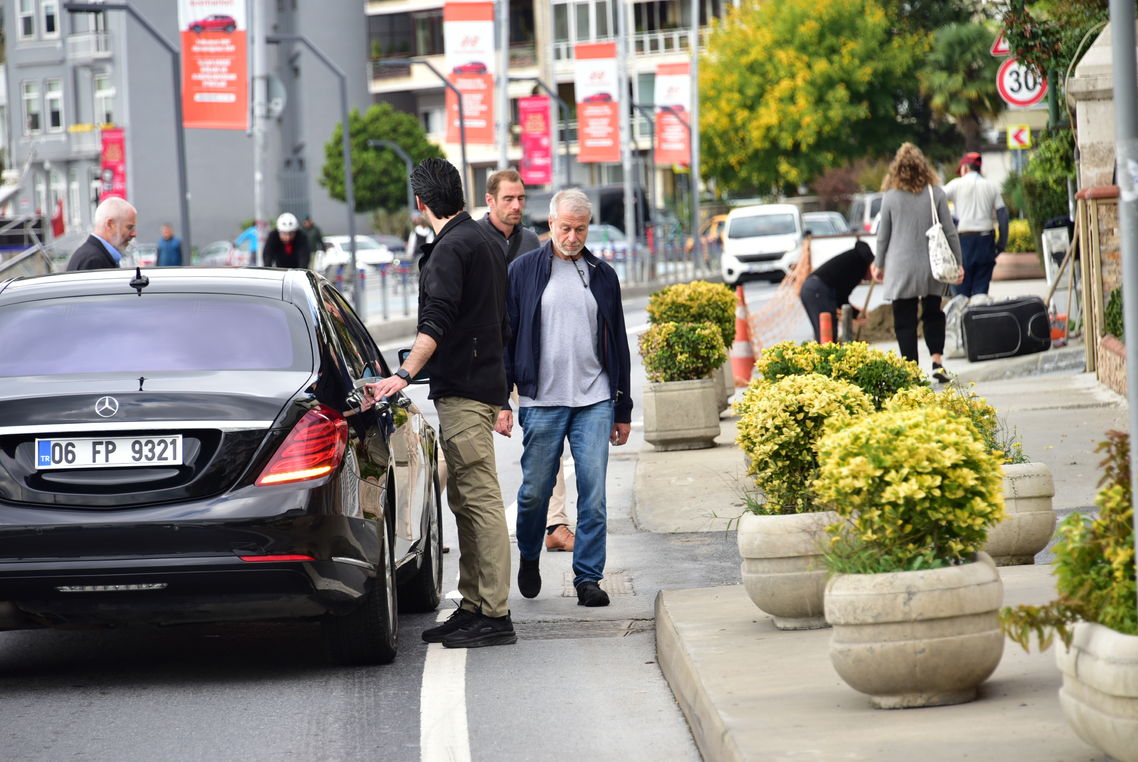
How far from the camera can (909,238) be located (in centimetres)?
1403

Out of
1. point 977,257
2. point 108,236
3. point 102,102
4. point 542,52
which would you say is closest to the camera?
point 108,236

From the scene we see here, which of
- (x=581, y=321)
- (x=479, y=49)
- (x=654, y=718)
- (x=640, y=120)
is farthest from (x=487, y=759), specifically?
(x=640, y=120)

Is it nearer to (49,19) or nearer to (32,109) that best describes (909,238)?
(49,19)

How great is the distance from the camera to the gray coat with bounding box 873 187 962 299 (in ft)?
46.0

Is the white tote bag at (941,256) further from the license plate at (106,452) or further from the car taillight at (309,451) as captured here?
the license plate at (106,452)

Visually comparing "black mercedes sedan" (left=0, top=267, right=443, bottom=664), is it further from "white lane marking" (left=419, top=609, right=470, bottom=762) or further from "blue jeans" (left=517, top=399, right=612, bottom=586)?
"blue jeans" (left=517, top=399, right=612, bottom=586)

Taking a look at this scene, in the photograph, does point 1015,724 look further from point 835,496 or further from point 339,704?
point 339,704

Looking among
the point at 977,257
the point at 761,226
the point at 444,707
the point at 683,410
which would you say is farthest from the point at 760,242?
the point at 444,707

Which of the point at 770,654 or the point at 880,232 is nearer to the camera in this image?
the point at 770,654

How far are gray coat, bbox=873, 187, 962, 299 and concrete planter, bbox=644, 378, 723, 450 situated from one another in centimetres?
212

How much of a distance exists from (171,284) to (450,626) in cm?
174

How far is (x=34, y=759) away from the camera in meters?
5.60

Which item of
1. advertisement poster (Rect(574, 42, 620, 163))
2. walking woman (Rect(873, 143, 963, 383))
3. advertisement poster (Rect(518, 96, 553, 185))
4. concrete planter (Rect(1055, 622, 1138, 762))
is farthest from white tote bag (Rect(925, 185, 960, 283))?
advertisement poster (Rect(518, 96, 553, 185))

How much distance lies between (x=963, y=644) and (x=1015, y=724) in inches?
11.2
